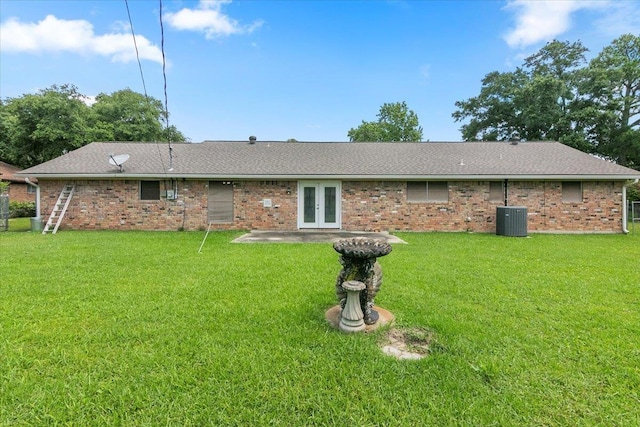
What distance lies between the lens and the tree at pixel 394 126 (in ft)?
114

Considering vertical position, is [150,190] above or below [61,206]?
above

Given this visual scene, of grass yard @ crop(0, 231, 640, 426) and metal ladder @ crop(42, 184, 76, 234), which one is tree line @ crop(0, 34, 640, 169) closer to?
metal ladder @ crop(42, 184, 76, 234)

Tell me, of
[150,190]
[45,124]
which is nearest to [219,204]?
[150,190]

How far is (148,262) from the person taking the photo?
611 centimetres

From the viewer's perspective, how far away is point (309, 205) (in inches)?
449

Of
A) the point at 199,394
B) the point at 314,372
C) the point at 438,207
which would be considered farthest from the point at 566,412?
the point at 438,207

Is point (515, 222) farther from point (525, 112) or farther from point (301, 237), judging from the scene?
point (525, 112)

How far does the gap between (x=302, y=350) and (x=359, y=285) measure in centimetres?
80

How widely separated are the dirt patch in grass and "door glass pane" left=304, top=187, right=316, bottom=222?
27.5 feet

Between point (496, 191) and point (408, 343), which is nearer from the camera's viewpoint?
point (408, 343)

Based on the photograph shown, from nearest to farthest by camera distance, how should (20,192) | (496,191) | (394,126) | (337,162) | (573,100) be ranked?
(496,191)
(337,162)
(20,192)
(573,100)
(394,126)

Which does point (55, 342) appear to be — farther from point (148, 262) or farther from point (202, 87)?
point (202, 87)

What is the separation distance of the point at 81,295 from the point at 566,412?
5.32 meters

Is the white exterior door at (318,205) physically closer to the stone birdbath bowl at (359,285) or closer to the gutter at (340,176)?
the gutter at (340,176)
